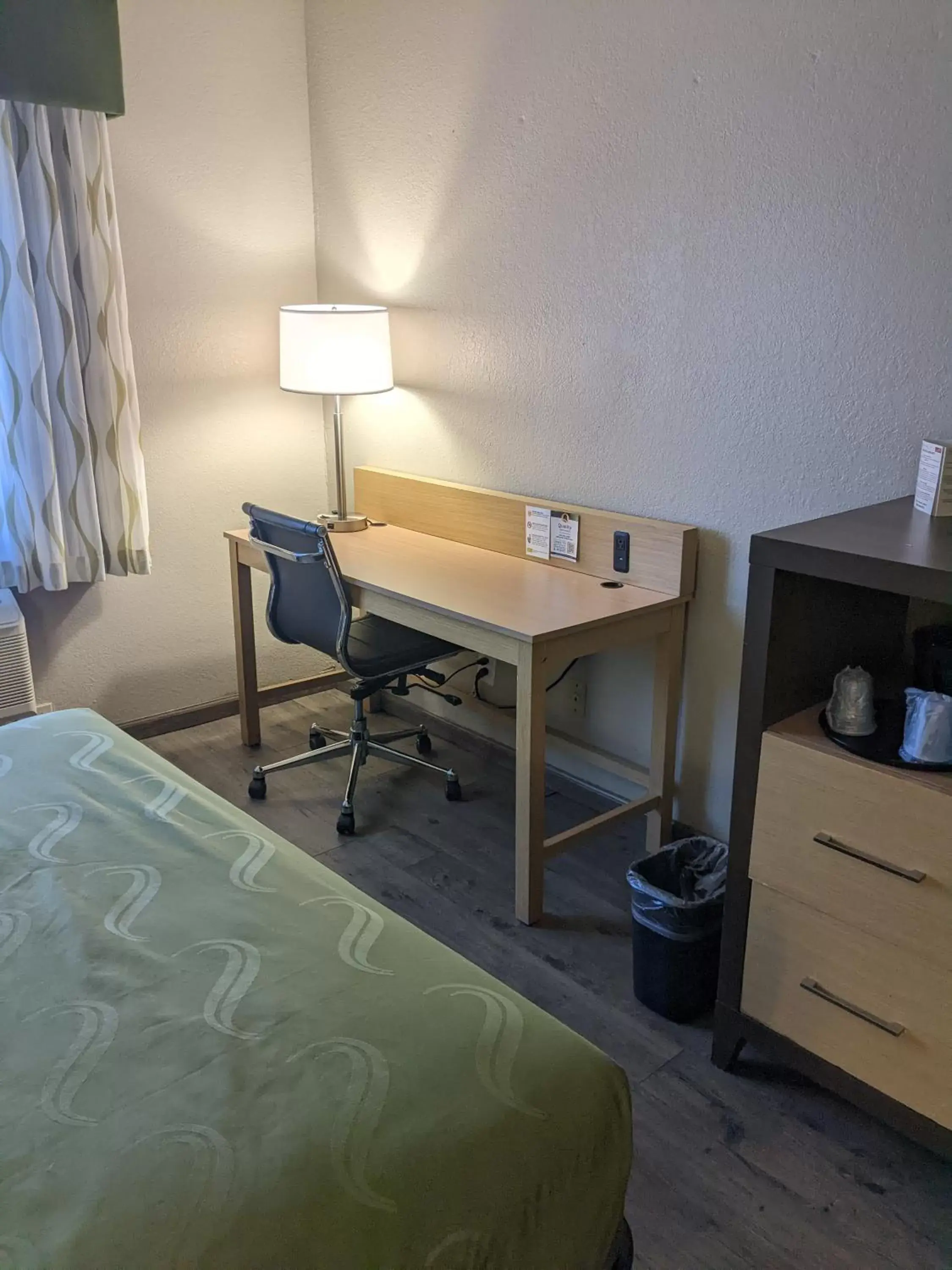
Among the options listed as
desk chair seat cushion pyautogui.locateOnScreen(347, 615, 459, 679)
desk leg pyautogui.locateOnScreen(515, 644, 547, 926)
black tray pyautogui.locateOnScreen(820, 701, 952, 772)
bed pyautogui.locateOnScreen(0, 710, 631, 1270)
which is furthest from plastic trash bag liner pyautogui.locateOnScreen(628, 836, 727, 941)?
desk chair seat cushion pyautogui.locateOnScreen(347, 615, 459, 679)

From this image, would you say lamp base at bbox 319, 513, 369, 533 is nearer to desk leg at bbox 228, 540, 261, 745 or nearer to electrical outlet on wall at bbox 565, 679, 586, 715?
desk leg at bbox 228, 540, 261, 745

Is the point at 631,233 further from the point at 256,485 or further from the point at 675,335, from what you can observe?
the point at 256,485

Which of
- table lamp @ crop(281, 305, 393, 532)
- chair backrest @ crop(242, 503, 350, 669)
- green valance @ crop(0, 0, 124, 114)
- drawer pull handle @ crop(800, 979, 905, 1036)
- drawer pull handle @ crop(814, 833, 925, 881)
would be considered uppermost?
green valance @ crop(0, 0, 124, 114)

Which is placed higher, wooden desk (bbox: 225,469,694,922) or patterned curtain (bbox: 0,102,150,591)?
patterned curtain (bbox: 0,102,150,591)

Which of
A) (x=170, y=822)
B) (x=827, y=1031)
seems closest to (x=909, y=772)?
(x=827, y=1031)

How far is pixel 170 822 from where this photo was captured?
1.64 metres

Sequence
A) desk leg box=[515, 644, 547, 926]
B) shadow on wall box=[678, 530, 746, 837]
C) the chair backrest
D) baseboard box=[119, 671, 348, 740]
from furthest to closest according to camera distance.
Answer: baseboard box=[119, 671, 348, 740]
the chair backrest
shadow on wall box=[678, 530, 746, 837]
desk leg box=[515, 644, 547, 926]

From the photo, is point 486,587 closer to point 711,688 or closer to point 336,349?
point 711,688

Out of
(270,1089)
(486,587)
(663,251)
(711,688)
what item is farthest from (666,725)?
(270,1089)

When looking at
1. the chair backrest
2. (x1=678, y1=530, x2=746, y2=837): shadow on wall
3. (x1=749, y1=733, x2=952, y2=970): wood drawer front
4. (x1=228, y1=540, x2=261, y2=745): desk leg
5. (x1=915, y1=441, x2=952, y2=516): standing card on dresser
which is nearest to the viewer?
(x1=749, y1=733, x2=952, y2=970): wood drawer front

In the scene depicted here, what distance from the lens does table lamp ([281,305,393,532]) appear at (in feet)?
9.76

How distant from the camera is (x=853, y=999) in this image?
5.37 ft

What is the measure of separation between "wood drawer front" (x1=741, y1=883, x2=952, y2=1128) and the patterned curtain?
2.22m

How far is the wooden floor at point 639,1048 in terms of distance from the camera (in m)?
1.56
